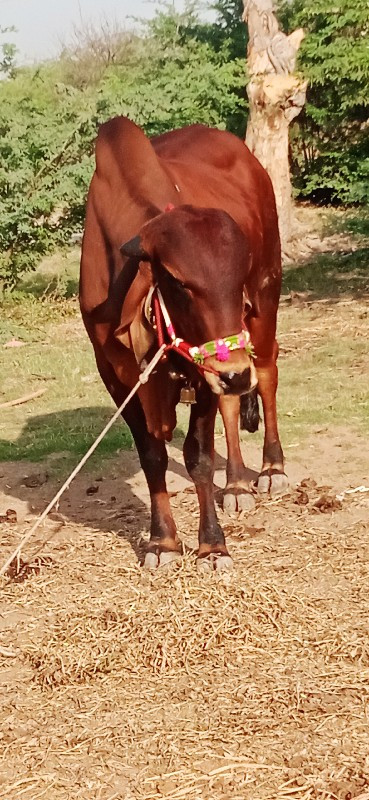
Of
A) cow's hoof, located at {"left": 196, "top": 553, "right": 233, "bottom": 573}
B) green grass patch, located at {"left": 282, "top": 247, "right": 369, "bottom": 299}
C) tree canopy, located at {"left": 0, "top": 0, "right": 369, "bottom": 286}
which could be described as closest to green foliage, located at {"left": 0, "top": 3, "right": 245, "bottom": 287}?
tree canopy, located at {"left": 0, "top": 0, "right": 369, "bottom": 286}

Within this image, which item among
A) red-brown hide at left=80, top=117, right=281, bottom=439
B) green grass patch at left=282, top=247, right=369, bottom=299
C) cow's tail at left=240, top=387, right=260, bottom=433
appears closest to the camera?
red-brown hide at left=80, top=117, right=281, bottom=439

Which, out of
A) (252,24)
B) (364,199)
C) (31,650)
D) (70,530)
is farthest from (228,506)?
(252,24)

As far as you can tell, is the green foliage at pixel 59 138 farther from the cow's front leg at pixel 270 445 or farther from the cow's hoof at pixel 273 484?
the cow's hoof at pixel 273 484

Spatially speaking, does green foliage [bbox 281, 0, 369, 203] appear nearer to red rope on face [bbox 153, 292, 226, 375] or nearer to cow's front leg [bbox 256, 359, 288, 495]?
cow's front leg [bbox 256, 359, 288, 495]

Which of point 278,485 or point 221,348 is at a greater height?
point 221,348

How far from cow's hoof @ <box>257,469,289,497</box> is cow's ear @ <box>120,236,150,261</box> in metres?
2.31

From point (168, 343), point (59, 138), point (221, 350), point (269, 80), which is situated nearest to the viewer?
point (221, 350)

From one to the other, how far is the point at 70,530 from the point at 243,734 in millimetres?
2430

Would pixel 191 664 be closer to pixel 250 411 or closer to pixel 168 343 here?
pixel 168 343

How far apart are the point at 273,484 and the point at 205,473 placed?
4.48 feet

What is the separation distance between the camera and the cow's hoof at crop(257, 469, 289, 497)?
19.6 ft

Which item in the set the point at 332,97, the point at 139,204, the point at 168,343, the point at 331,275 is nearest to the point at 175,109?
the point at 331,275

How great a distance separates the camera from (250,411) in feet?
20.5

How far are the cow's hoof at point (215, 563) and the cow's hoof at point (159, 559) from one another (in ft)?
0.52
